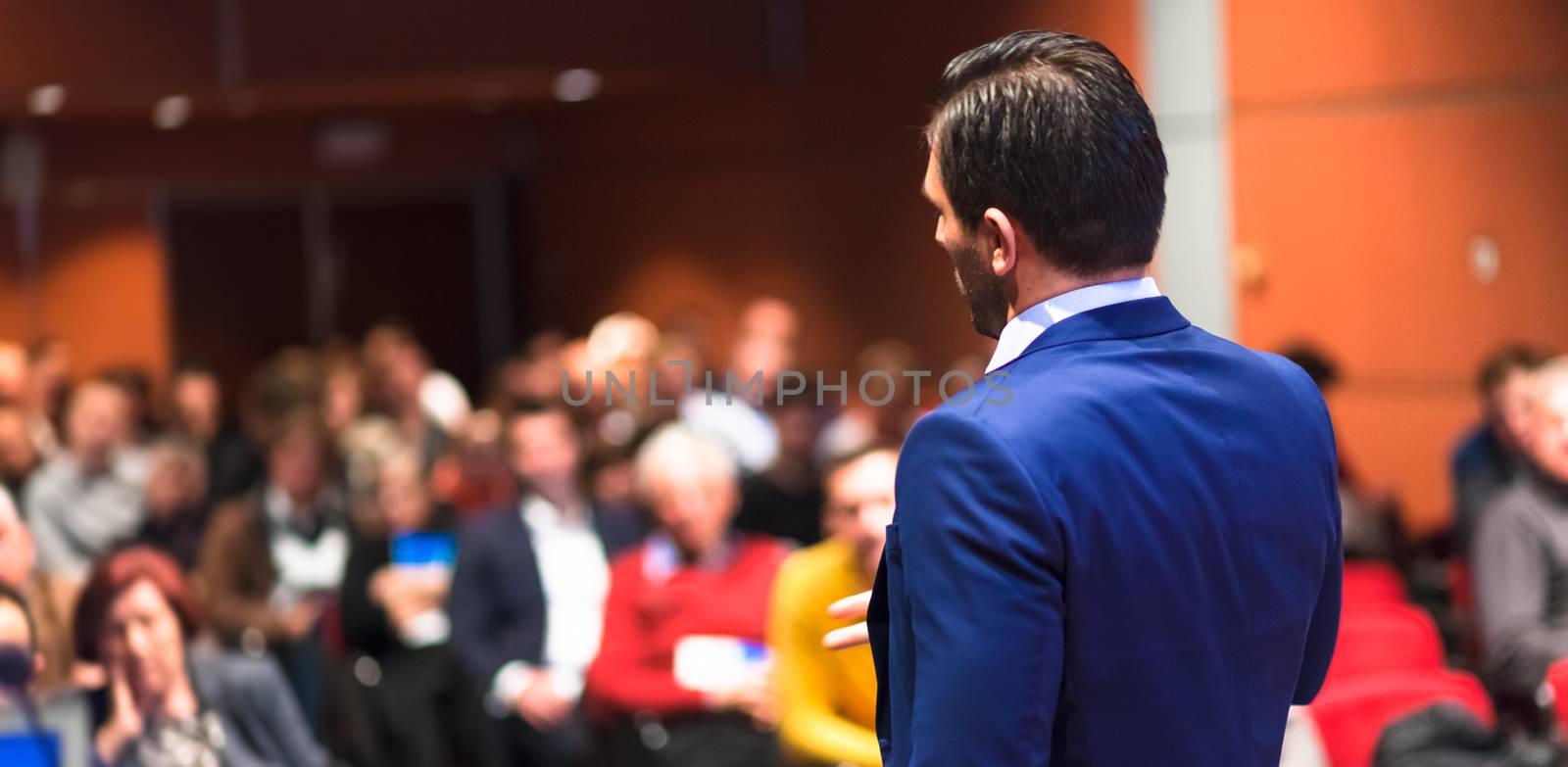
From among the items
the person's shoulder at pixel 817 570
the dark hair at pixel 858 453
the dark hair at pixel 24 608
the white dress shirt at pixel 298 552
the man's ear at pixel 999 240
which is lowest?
the white dress shirt at pixel 298 552

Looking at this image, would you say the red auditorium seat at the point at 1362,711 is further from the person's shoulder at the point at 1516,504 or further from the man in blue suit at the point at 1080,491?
the man in blue suit at the point at 1080,491

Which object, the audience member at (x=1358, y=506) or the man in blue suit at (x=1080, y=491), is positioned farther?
the audience member at (x=1358, y=506)

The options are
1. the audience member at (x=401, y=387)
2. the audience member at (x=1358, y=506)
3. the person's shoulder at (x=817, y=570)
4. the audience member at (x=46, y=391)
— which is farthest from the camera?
the audience member at (x=46, y=391)

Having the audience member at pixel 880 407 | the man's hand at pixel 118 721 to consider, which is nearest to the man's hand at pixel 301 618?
the audience member at pixel 880 407

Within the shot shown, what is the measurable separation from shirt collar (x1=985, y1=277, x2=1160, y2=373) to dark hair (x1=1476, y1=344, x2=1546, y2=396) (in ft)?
14.4

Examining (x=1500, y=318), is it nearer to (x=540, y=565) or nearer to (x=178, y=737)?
(x=540, y=565)

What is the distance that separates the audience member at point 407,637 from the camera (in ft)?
17.9

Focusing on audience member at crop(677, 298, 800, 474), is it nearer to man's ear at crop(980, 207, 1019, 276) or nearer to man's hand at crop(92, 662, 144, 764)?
man's hand at crop(92, 662, 144, 764)

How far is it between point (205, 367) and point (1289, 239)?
5447 mm

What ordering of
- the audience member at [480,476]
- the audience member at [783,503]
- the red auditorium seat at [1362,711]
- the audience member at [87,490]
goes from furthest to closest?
the audience member at [87,490], the audience member at [783,503], the audience member at [480,476], the red auditorium seat at [1362,711]

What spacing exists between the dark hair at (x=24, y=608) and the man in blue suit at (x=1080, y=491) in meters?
2.08

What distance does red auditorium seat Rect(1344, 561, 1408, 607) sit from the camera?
4.97 meters

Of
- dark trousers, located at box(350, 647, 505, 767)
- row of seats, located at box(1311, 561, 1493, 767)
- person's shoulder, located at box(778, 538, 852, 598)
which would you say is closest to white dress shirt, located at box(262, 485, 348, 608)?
dark trousers, located at box(350, 647, 505, 767)

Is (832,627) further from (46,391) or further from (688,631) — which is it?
(46,391)
